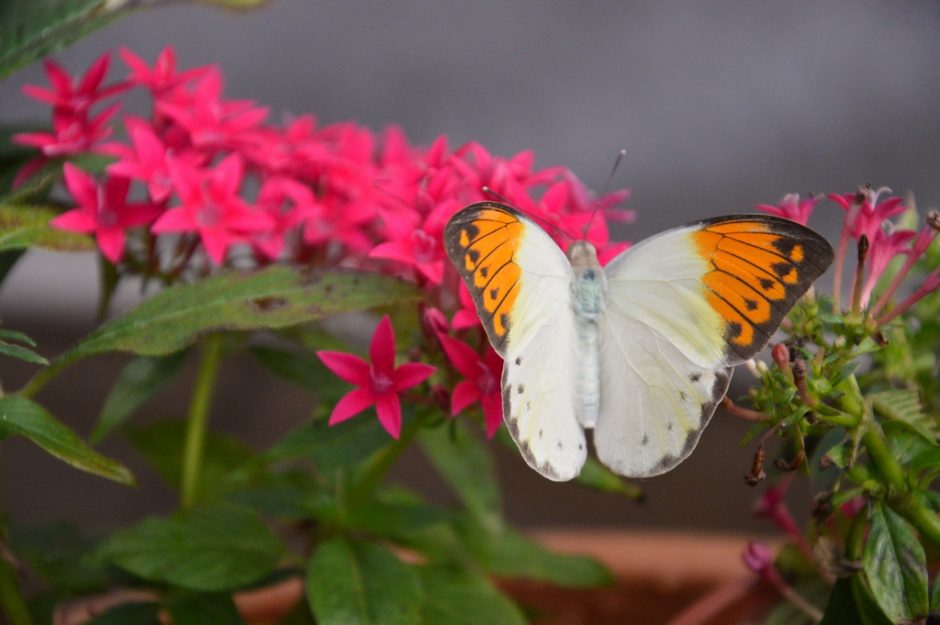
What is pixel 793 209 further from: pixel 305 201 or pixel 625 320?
pixel 305 201

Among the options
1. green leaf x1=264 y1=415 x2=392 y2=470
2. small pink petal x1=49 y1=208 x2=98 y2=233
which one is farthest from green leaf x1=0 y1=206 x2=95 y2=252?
green leaf x1=264 y1=415 x2=392 y2=470

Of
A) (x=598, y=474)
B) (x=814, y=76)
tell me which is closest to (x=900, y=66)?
(x=814, y=76)

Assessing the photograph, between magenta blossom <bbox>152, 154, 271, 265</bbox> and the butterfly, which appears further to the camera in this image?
magenta blossom <bbox>152, 154, 271, 265</bbox>

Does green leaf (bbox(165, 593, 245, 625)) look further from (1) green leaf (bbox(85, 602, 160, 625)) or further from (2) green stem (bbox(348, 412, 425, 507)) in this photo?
(2) green stem (bbox(348, 412, 425, 507))

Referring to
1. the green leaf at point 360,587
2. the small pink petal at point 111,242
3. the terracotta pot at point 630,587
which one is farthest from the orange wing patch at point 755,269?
the terracotta pot at point 630,587

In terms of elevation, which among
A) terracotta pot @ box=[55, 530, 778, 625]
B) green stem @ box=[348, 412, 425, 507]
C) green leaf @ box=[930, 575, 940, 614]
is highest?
green leaf @ box=[930, 575, 940, 614]

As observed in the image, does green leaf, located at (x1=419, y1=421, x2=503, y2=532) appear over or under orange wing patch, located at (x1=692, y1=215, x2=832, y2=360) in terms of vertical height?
under
